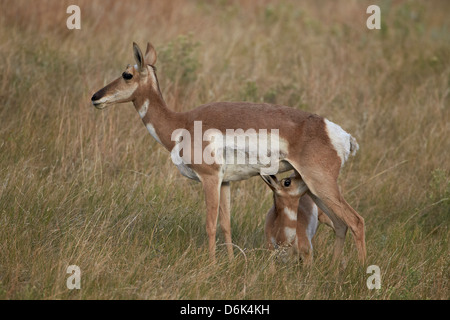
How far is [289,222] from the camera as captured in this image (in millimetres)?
6477

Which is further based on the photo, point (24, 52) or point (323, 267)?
point (24, 52)

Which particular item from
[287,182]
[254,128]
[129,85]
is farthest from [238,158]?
[129,85]

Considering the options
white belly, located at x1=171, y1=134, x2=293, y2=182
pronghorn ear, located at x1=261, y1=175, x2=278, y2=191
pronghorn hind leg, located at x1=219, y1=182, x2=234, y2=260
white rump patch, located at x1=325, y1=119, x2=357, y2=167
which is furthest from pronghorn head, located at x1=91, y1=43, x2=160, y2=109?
white rump patch, located at x1=325, y1=119, x2=357, y2=167

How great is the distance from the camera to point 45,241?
6066mm

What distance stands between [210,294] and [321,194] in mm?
Result: 1326

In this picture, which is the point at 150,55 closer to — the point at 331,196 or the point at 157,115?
the point at 157,115

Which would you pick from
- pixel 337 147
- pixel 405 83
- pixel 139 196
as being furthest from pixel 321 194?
pixel 405 83

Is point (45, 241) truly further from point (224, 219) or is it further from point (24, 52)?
point (24, 52)

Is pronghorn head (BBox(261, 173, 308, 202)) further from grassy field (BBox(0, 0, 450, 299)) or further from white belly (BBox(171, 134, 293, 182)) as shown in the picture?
grassy field (BBox(0, 0, 450, 299))

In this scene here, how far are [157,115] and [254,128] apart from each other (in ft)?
3.07

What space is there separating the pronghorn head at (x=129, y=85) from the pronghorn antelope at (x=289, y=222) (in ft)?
4.62

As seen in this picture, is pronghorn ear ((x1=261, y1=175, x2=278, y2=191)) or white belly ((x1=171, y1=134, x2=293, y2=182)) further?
pronghorn ear ((x1=261, y1=175, x2=278, y2=191))

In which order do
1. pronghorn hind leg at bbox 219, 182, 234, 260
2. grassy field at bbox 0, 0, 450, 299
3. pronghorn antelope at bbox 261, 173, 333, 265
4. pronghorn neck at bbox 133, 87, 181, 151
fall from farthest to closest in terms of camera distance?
pronghorn hind leg at bbox 219, 182, 234, 260
pronghorn antelope at bbox 261, 173, 333, 265
pronghorn neck at bbox 133, 87, 181, 151
grassy field at bbox 0, 0, 450, 299

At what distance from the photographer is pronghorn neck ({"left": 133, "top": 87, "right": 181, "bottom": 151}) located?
6.36m
